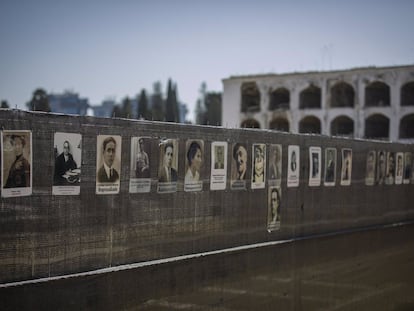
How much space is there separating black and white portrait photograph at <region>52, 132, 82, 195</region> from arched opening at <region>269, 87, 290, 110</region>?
42604mm

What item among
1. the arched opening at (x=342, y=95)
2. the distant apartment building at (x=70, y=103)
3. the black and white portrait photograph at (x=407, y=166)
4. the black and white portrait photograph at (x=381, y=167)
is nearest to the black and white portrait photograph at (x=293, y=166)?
the black and white portrait photograph at (x=381, y=167)

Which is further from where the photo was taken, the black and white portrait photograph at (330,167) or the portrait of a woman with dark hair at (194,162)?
the black and white portrait photograph at (330,167)

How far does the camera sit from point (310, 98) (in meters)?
46.6

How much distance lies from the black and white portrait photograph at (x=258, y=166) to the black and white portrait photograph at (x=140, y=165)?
175cm

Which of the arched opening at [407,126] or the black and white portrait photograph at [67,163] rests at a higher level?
the arched opening at [407,126]

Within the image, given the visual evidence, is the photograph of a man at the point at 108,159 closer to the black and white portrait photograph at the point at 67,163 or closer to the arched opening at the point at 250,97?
the black and white portrait photograph at the point at 67,163

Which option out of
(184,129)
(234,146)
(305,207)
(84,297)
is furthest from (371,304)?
(84,297)

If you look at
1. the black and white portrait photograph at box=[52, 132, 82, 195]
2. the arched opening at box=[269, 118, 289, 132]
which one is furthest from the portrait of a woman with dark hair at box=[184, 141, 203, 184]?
the arched opening at box=[269, 118, 289, 132]

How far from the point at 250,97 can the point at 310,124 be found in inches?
224

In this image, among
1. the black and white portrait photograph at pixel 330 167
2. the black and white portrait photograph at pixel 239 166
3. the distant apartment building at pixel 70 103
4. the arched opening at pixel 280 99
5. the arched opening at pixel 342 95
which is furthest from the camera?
the arched opening at pixel 280 99

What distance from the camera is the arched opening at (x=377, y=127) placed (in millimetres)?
43928

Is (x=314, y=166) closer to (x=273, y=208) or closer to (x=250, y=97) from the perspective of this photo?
(x=273, y=208)

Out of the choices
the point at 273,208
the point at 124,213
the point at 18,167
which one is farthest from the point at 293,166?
the point at 18,167

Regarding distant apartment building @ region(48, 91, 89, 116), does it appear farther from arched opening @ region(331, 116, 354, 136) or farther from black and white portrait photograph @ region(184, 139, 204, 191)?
arched opening @ region(331, 116, 354, 136)
